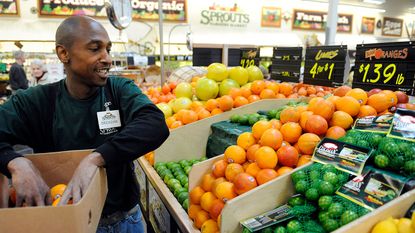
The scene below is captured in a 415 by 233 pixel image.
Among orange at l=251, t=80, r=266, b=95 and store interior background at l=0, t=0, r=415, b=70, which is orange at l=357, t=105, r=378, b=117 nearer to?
orange at l=251, t=80, r=266, b=95

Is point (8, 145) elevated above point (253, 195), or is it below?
above

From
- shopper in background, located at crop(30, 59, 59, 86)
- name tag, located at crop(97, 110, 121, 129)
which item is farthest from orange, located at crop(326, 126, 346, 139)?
shopper in background, located at crop(30, 59, 59, 86)

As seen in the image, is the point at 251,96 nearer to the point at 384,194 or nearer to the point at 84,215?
the point at 384,194

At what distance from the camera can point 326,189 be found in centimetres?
107

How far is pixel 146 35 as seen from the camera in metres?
12.2

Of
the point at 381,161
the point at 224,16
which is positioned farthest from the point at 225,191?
the point at 224,16

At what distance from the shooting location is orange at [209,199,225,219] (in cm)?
133

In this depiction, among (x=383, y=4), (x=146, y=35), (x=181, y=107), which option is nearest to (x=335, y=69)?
(x=181, y=107)

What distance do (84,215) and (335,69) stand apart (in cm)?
210

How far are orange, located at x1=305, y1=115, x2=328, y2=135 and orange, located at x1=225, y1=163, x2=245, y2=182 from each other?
0.38 meters

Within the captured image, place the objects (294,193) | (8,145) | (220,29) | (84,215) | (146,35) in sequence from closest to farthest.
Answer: (84,215)
(8,145)
(294,193)
(146,35)
(220,29)

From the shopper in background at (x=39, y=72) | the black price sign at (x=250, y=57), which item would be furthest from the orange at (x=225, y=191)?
the shopper in background at (x=39, y=72)

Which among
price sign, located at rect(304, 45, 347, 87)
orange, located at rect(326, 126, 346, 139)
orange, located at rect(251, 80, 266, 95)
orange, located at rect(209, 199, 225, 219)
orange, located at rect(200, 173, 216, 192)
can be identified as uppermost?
price sign, located at rect(304, 45, 347, 87)

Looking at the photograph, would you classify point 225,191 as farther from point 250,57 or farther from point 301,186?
point 250,57
